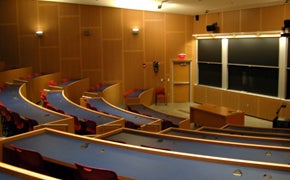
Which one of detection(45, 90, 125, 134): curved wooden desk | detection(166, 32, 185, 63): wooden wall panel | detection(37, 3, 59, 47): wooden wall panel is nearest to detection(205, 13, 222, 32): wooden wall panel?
detection(166, 32, 185, 63): wooden wall panel

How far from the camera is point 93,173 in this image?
8.33ft

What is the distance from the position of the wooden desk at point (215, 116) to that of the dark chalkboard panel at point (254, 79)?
1940 mm

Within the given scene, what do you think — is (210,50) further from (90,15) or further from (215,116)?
(90,15)

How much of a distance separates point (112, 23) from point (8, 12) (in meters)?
3.88

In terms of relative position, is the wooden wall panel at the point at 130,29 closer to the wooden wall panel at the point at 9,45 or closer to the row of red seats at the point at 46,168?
the wooden wall panel at the point at 9,45

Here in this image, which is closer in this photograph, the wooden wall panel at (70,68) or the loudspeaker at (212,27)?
the loudspeaker at (212,27)

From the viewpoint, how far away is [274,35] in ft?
33.1

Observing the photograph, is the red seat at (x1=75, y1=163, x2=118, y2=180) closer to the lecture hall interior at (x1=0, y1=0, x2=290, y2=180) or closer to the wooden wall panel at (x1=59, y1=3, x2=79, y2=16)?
the lecture hall interior at (x1=0, y1=0, x2=290, y2=180)

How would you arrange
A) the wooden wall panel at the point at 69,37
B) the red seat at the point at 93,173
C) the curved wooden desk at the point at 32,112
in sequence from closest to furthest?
the red seat at the point at 93,173
the curved wooden desk at the point at 32,112
the wooden wall panel at the point at 69,37

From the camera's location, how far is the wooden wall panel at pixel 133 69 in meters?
13.4

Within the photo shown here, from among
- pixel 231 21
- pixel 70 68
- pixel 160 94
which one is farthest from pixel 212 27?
pixel 70 68

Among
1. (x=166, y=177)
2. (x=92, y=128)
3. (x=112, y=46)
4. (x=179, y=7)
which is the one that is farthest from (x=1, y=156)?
(x=112, y=46)

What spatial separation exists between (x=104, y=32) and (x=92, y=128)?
7.28 meters

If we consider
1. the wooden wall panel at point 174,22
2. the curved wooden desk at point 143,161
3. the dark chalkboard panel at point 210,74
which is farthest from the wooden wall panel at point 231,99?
the curved wooden desk at point 143,161
